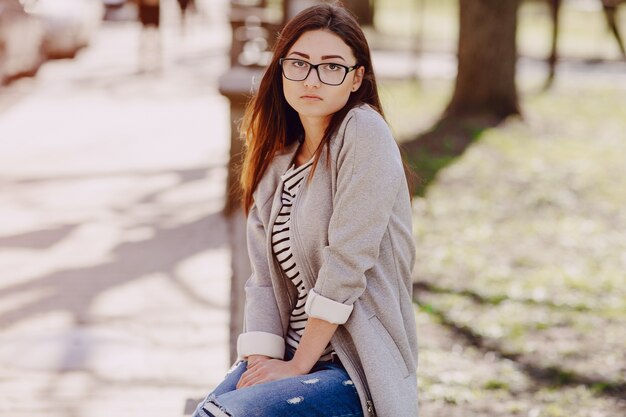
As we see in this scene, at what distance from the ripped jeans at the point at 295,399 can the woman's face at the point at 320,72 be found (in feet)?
2.31

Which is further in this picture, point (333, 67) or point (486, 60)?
point (486, 60)

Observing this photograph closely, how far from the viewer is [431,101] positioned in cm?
1299

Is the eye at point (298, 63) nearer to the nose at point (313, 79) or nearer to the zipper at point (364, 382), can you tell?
the nose at point (313, 79)

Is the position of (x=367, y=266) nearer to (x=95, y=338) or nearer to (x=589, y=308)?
(x=95, y=338)

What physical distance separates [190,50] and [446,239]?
11087 millimetres

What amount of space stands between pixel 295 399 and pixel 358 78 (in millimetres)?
894

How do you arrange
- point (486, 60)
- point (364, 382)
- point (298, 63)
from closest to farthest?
point (364, 382) < point (298, 63) < point (486, 60)

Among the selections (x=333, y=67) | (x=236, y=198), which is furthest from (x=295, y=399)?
(x=236, y=198)

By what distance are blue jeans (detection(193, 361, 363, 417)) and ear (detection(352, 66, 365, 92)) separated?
767 millimetres

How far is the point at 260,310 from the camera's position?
2.87 m

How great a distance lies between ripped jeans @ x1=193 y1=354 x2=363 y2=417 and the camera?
2451mm

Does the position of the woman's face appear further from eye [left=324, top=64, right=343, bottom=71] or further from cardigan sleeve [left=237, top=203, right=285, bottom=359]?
cardigan sleeve [left=237, top=203, right=285, bottom=359]

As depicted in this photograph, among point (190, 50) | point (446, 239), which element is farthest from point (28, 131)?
point (190, 50)

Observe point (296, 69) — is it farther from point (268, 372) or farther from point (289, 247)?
point (268, 372)
